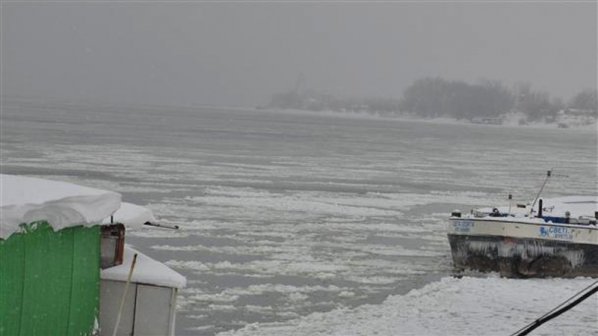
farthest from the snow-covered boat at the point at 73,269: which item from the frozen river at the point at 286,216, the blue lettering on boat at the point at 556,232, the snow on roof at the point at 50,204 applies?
the blue lettering on boat at the point at 556,232

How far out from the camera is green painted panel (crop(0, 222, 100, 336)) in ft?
30.0

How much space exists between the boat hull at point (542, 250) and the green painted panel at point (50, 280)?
1359 cm

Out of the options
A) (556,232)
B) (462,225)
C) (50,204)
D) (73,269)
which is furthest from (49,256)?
(556,232)

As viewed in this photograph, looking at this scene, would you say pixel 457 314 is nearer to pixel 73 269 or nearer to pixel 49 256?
pixel 73 269

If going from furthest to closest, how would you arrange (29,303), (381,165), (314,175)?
(381,165), (314,175), (29,303)

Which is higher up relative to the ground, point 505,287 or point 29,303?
point 29,303

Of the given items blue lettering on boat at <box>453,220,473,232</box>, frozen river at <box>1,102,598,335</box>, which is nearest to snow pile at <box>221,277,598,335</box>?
frozen river at <box>1,102,598,335</box>

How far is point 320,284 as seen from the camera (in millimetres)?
19828

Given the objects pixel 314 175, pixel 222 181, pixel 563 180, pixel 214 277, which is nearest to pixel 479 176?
pixel 563 180

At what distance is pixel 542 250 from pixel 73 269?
14.5 m

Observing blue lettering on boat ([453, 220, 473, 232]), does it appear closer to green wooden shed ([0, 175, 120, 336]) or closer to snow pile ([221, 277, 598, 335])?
snow pile ([221, 277, 598, 335])

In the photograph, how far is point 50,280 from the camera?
9688mm

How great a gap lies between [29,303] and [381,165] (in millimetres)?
51411

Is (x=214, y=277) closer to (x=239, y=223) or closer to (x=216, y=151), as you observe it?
(x=239, y=223)
